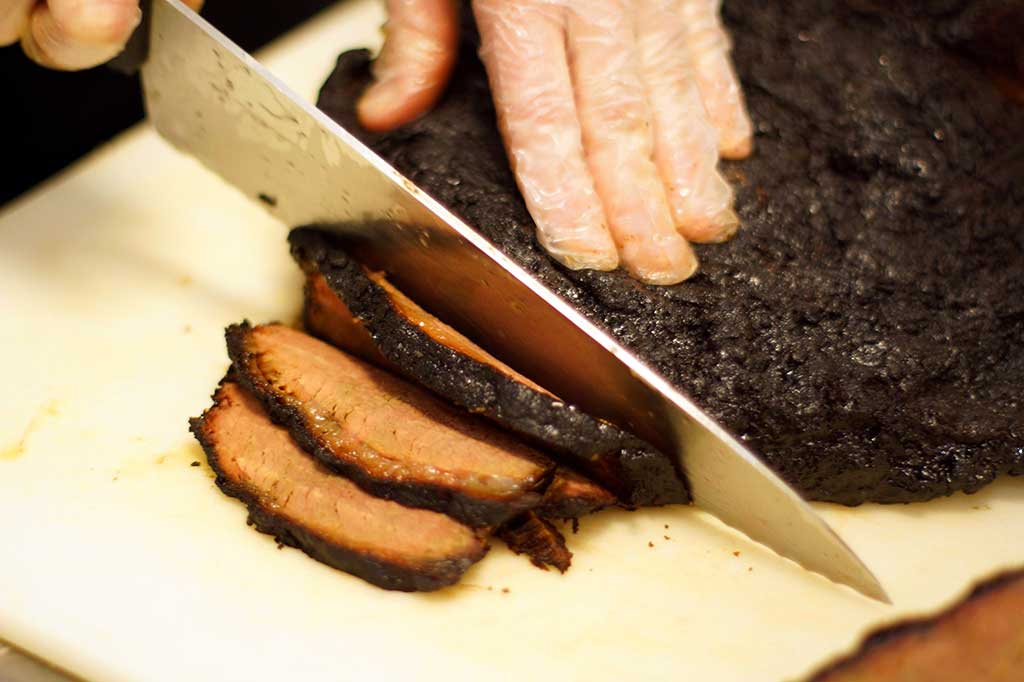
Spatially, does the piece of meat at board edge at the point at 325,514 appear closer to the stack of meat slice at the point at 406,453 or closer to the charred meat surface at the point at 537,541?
the stack of meat slice at the point at 406,453

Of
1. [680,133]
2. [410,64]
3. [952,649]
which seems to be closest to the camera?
[952,649]

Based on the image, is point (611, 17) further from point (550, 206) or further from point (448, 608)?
point (448, 608)

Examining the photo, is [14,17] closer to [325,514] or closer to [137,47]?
[137,47]

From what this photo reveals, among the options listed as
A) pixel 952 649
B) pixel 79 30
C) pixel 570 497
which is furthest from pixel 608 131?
pixel 952 649

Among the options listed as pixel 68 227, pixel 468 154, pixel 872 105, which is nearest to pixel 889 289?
pixel 872 105

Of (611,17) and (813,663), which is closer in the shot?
(813,663)

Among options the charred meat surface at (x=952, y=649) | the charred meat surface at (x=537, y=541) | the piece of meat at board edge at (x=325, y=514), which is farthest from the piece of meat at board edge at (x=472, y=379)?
the charred meat surface at (x=952, y=649)
